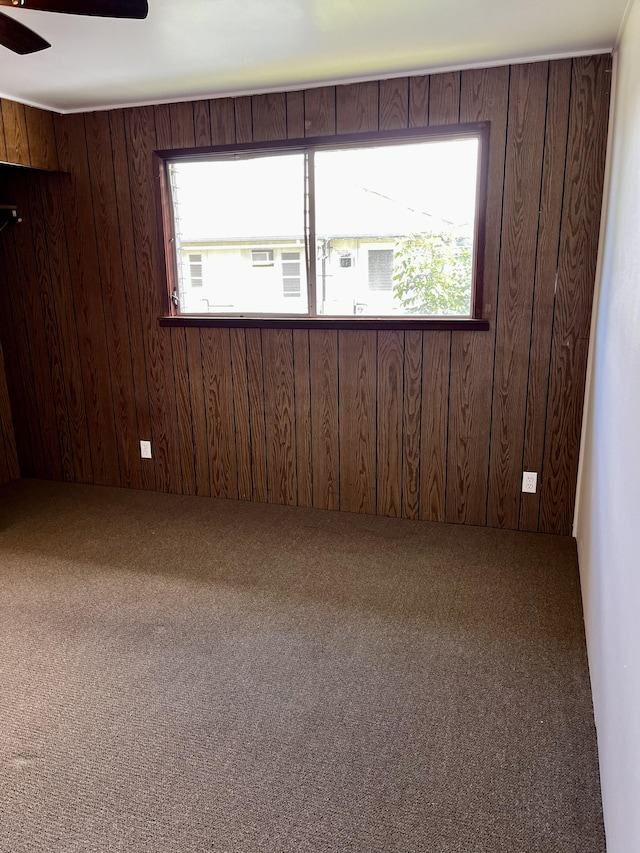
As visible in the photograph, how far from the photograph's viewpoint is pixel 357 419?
3.41m

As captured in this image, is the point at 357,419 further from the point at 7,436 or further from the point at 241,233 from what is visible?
the point at 7,436

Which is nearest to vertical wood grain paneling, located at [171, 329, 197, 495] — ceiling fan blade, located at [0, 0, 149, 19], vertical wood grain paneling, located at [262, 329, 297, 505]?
vertical wood grain paneling, located at [262, 329, 297, 505]

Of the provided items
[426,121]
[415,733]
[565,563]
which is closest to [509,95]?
[426,121]

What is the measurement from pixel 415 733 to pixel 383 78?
2.88 metres

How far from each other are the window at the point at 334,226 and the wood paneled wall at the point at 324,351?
11cm

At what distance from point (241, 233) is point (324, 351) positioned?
83 cm

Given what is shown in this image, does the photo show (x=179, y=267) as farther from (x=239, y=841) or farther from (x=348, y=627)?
(x=239, y=841)

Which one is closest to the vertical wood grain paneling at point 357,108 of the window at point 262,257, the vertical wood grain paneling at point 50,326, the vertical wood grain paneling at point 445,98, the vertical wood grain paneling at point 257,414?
the vertical wood grain paneling at point 445,98

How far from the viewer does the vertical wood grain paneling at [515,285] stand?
9.12ft

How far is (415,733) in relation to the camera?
186cm

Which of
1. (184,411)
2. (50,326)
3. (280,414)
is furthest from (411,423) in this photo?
(50,326)

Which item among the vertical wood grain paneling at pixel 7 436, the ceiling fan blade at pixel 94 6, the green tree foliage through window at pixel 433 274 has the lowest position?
the vertical wood grain paneling at pixel 7 436

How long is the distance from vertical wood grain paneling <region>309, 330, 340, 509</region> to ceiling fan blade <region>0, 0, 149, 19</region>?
1869 mm

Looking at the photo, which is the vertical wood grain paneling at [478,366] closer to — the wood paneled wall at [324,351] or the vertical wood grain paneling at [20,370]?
the wood paneled wall at [324,351]
